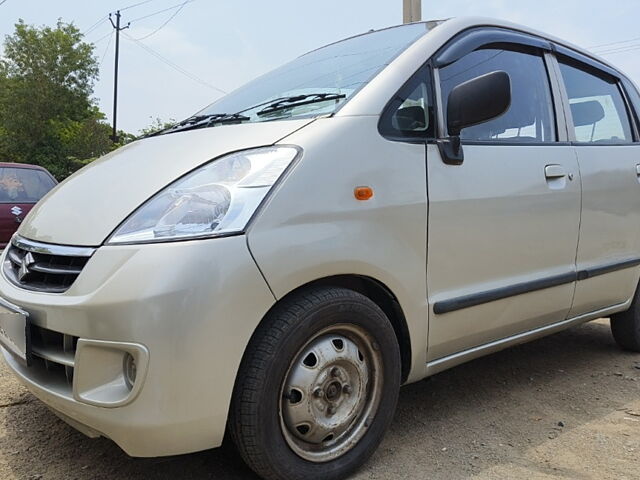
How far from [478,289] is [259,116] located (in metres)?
1.12

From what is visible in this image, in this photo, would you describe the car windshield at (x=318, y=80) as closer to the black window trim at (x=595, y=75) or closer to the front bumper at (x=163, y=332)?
the front bumper at (x=163, y=332)

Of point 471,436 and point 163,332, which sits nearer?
point 163,332

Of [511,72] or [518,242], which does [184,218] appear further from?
[511,72]

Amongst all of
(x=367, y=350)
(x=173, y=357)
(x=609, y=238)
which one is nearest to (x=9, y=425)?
(x=173, y=357)

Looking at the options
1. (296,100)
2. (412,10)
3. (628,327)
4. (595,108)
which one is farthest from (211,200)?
(412,10)

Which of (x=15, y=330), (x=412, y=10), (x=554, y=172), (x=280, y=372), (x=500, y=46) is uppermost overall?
(x=412, y=10)

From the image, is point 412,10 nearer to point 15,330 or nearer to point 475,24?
point 475,24

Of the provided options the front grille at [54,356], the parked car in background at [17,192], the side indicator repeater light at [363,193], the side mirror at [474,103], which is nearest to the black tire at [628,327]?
the side mirror at [474,103]

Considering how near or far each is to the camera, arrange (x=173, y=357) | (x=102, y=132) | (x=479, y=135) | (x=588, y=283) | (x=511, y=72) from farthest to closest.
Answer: (x=102, y=132)
(x=588, y=283)
(x=511, y=72)
(x=479, y=135)
(x=173, y=357)

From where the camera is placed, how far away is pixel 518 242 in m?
2.46

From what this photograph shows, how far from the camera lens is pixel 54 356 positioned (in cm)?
173

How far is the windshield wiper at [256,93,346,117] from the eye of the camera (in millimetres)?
2193

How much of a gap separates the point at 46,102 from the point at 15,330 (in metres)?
32.6

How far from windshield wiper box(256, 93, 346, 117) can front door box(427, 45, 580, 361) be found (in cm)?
44
